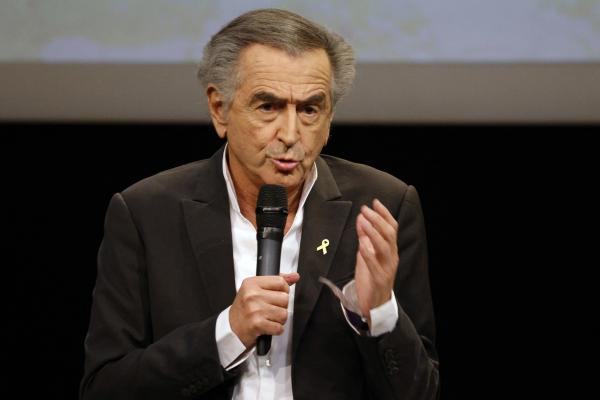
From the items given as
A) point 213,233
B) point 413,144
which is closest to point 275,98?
point 213,233

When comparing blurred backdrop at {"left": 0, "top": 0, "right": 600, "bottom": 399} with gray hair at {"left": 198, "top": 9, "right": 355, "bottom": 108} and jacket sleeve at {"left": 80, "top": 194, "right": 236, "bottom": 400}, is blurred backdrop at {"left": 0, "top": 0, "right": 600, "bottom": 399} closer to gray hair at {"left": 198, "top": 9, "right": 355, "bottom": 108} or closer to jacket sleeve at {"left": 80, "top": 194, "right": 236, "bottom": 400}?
gray hair at {"left": 198, "top": 9, "right": 355, "bottom": 108}

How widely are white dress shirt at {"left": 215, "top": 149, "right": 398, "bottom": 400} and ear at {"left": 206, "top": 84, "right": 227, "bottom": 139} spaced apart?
10 cm

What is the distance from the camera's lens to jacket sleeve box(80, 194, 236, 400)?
6.55ft

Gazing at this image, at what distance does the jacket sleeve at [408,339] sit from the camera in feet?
6.46

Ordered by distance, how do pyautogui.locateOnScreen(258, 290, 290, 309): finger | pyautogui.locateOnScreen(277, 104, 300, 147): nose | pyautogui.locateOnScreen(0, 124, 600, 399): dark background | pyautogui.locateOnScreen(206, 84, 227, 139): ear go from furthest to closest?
pyautogui.locateOnScreen(0, 124, 600, 399): dark background → pyautogui.locateOnScreen(206, 84, 227, 139): ear → pyautogui.locateOnScreen(277, 104, 300, 147): nose → pyautogui.locateOnScreen(258, 290, 290, 309): finger

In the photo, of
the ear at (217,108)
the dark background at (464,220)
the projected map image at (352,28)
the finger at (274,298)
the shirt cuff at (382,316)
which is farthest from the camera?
the dark background at (464,220)

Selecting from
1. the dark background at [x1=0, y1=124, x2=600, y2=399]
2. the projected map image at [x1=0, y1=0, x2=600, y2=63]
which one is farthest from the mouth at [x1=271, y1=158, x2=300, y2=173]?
the dark background at [x1=0, y1=124, x2=600, y2=399]

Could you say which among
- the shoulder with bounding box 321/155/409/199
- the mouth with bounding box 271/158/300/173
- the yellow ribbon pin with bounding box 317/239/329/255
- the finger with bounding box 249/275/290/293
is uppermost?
the mouth with bounding box 271/158/300/173

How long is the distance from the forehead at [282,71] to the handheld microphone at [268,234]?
0.81 feet

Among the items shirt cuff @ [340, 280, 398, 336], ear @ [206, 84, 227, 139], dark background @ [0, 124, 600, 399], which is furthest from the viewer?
dark background @ [0, 124, 600, 399]

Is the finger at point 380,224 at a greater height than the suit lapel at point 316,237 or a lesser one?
greater

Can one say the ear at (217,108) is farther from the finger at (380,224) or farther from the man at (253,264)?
the finger at (380,224)

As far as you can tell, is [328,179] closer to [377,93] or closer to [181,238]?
[181,238]

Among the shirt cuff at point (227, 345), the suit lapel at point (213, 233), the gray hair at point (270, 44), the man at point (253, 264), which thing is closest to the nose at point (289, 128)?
the man at point (253, 264)
